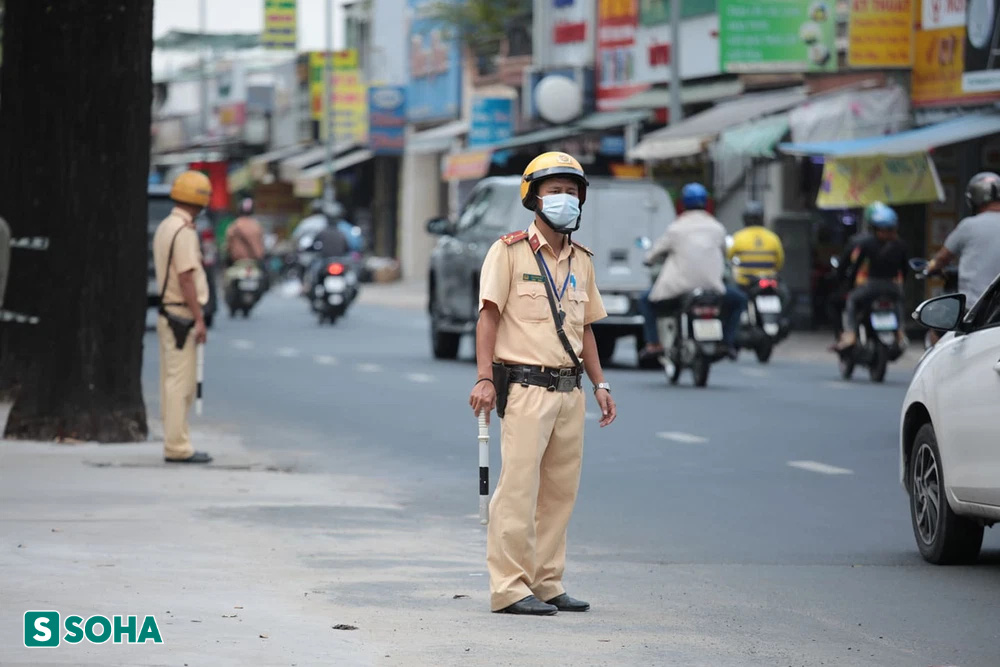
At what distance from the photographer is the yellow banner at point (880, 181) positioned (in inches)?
1032

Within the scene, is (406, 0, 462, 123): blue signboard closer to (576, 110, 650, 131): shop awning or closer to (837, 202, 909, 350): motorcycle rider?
(576, 110, 650, 131): shop awning

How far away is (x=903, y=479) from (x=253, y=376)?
12.5m

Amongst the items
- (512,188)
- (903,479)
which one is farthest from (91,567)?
(512,188)

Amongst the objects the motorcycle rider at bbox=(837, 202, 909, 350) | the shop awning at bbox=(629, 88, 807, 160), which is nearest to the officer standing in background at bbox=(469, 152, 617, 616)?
the motorcycle rider at bbox=(837, 202, 909, 350)

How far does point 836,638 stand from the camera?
7.43 meters

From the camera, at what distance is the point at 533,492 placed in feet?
25.3

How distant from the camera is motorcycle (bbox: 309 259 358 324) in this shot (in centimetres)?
3359

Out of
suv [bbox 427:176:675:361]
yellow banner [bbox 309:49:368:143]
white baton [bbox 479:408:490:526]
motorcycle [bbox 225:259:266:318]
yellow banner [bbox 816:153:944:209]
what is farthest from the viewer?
yellow banner [bbox 309:49:368:143]

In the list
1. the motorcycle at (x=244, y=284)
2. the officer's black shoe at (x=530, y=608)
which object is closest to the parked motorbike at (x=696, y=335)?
the officer's black shoe at (x=530, y=608)

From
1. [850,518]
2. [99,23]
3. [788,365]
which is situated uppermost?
[99,23]

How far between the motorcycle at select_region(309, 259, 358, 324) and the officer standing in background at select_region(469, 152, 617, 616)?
25811mm

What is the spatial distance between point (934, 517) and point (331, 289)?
24.7 m

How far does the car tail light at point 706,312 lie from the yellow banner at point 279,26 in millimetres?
42682

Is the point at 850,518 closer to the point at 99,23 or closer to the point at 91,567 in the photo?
the point at 91,567
